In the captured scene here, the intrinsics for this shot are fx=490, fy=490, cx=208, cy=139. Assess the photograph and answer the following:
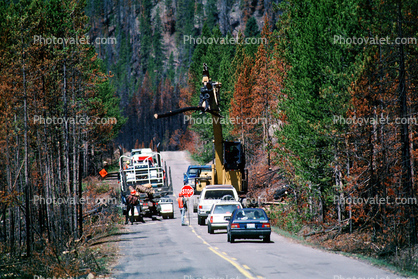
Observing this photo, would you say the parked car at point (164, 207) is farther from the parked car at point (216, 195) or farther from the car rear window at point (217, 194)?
the car rear window at point (217, 194)

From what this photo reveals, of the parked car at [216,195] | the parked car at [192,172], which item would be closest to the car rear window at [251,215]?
the parked car at [216,195]

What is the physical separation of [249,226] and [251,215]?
1.60ft

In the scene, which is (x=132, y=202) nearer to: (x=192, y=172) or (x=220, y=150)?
(x=220, y=150)

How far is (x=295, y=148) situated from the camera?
957 inches

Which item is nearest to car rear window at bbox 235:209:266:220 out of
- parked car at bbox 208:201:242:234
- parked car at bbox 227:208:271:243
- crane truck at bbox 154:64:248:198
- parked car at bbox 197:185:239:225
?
parked car at bbox 227:208:271:243

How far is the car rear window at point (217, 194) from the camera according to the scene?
28.2 metres

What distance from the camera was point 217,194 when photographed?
28.5 meters

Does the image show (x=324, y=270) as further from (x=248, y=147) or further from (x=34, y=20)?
(x=248, y=147)

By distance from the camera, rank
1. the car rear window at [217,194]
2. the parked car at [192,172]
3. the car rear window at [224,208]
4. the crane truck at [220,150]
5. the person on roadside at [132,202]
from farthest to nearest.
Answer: the parked car at [192,172], the person on roadside at [132,202], the car rear window at [217,194], the crane truck at [220,150], the car rear window at [224,208]

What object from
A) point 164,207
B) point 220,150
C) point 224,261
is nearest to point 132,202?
point 164,207

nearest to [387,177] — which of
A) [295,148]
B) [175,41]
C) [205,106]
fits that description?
[295,148]

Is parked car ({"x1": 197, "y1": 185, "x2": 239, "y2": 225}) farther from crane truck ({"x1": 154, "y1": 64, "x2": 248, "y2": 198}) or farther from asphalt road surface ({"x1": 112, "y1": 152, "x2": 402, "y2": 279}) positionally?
asphalt road surface ({"x1": 112, "y1": 152, "x2": 402, "y2": 279})

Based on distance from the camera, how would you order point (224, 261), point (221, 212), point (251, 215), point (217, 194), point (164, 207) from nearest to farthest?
point (224, 261)
point (251, 215)
point (221, 212)
point (217, 194)
point (164, 207)

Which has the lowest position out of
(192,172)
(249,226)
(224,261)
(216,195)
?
(224,261)
